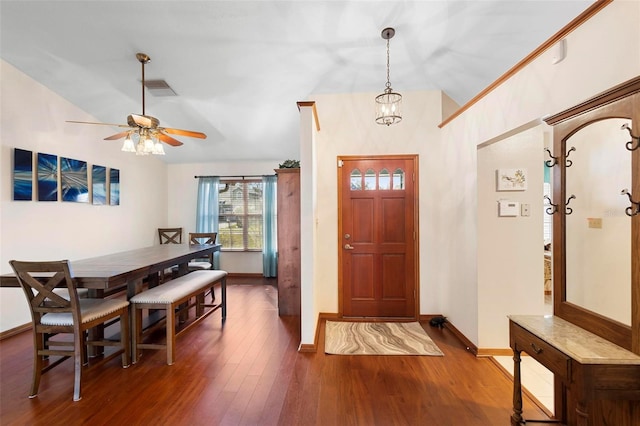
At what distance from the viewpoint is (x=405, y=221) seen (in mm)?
3396

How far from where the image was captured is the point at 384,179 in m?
3.43

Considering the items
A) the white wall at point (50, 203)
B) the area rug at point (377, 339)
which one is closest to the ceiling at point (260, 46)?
the white wall at point (50, 203)

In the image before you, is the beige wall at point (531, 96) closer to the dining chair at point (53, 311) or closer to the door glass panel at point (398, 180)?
the door glass panel at point (398, 180)

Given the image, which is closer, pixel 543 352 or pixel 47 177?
pixel 543 352

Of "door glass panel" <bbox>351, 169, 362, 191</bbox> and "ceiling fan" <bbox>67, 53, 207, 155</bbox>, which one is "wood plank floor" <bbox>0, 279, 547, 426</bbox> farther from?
"ceiling fan" <bbox>67, 53, 207, 155</bbox>

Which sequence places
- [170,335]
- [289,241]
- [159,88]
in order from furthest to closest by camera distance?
1. [289,241]
2. [159,88]
3. [170,335]

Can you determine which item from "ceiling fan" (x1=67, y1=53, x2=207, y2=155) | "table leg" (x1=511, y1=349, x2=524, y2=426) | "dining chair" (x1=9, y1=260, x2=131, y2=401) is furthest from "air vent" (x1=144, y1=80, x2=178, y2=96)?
"table leg" (x1=511, y1=349, x2=524, y2=426)

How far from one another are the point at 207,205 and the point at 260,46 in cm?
368

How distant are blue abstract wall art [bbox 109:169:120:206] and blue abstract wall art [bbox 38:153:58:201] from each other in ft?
2.91

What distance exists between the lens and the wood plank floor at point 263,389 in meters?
1.79

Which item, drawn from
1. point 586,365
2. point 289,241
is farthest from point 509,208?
point 289,241

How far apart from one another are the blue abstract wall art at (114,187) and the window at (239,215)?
171cm

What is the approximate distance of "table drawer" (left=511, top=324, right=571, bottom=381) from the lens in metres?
1.26

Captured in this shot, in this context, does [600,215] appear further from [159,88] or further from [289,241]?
[159,88]
